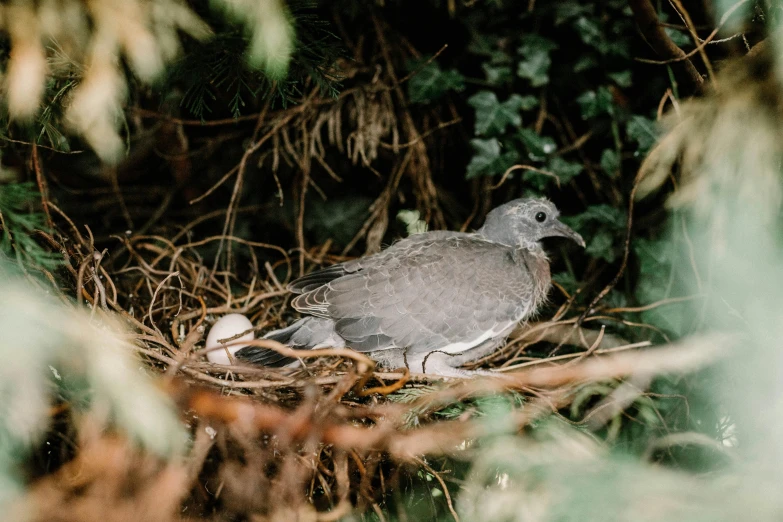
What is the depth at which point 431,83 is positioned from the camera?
5.33 ft

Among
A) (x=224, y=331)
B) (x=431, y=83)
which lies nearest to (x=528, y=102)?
(x=431, y=83)

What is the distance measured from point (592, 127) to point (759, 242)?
2.80ft

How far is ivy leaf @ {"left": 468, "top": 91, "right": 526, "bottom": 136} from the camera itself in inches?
63.9

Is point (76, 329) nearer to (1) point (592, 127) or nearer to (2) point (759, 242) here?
(2) point (759, 242)

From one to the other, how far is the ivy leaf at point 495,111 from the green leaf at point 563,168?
175 mm

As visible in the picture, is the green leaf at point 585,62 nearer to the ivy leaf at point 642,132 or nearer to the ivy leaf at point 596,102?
the ivy leaf at point 596,102

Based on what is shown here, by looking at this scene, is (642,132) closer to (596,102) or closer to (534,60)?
(596,102)

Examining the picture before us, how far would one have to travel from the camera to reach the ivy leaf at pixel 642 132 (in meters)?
1.52

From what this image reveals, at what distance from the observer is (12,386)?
72 cm

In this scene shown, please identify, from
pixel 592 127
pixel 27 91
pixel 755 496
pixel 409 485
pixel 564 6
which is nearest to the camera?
pixel 755 496

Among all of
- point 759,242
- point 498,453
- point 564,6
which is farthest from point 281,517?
point 564,6

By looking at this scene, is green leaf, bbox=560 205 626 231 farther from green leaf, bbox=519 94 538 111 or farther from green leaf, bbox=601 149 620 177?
green leaf, bbox=519 94 538 111

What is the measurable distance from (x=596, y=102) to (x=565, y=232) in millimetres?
439

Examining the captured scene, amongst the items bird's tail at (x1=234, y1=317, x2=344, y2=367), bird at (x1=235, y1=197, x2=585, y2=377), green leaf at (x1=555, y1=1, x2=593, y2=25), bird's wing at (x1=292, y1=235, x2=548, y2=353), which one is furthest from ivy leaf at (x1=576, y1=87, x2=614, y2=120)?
bird's tail at (x1=234, y1=317, x2=344, y2=367)
